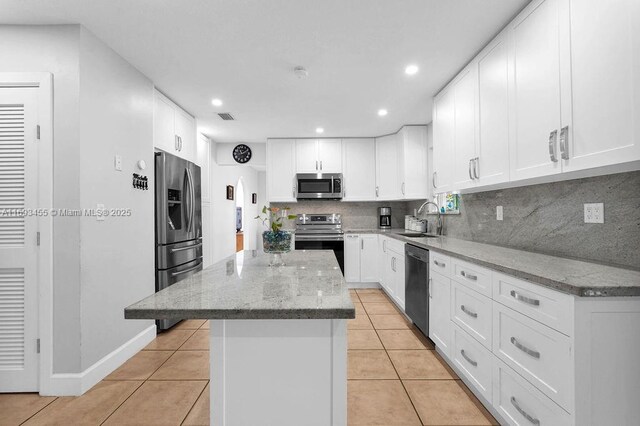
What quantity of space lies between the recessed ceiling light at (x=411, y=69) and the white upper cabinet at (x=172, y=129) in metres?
2.48

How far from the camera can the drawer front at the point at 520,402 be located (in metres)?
1.29

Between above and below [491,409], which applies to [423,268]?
above

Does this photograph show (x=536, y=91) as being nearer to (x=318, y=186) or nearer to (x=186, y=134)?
(x=318, y=186)

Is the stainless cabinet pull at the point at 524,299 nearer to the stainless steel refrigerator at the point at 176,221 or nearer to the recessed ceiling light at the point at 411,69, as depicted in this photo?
the recessed ceiling light at the point at 411,69

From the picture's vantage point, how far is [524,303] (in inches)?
57.7

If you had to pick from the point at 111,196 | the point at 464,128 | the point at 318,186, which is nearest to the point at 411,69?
the point at 464,128

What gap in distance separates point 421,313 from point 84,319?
8.83 ft

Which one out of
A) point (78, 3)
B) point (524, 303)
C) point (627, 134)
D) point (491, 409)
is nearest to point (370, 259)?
point (491, 409)

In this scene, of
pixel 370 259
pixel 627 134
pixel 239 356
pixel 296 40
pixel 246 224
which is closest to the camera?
pixel 239 356

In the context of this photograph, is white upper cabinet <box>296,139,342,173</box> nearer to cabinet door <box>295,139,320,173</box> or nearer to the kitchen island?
cabinet door <box>295,139,320,173</box>

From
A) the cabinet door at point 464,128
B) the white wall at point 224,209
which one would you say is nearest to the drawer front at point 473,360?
the cabinet door at point 464,128

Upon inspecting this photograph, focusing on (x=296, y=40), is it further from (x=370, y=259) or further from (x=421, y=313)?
(x=370, y=259)

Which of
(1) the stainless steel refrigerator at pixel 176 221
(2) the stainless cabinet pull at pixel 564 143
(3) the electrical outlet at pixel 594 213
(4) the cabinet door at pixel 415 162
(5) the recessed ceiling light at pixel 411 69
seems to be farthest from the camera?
(4) the cabinet door at pixel 415 162

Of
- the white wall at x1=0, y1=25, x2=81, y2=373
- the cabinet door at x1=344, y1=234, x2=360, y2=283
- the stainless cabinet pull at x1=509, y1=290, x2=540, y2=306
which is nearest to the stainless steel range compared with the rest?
the cabinet door at x1=344, y1=234, x2=360, y2=283
